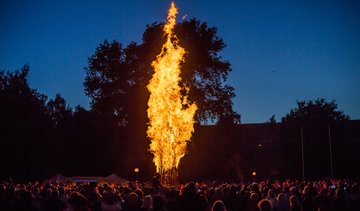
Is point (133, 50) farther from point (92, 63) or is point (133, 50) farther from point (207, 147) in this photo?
point (207, 147)

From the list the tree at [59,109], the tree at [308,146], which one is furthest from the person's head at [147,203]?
the tree at [59,109]

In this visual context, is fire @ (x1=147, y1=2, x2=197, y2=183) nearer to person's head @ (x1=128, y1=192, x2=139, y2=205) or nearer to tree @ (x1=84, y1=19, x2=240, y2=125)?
tree @ (x1=84, y1=19, x2=240, y2=125)

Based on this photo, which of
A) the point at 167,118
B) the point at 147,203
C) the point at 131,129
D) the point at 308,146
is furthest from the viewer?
the point at 308,146

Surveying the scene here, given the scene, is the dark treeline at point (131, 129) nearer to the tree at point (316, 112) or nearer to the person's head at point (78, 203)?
the tree at point (316, 112)

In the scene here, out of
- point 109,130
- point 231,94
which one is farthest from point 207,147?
point 109,130

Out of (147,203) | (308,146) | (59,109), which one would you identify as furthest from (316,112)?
(147,203)

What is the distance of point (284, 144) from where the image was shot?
54.3m

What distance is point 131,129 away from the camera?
153ft

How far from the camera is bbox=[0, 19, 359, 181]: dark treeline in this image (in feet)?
137

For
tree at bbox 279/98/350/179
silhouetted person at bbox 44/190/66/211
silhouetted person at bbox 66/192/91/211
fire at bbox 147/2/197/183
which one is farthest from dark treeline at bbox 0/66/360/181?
silhouetted person at bbox 66/192/91/211

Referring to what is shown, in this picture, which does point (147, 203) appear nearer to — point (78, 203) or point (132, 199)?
point (132, 199)

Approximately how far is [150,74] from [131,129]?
556cm

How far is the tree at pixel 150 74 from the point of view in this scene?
45.8 meters

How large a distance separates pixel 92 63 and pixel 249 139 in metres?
20.4
